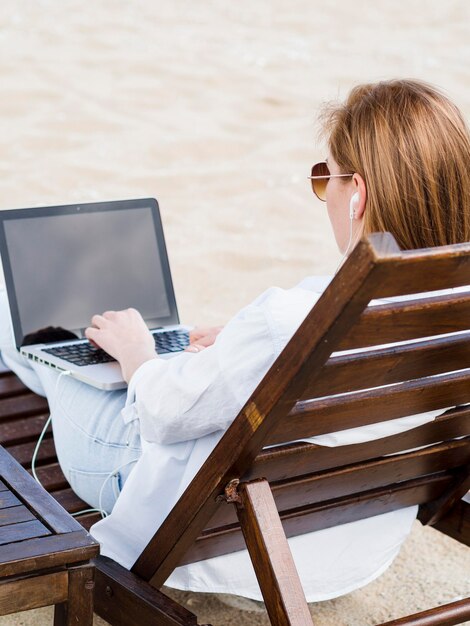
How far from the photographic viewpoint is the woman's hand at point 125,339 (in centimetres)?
235

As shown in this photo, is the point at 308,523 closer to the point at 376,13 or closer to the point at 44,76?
the point at 44,76

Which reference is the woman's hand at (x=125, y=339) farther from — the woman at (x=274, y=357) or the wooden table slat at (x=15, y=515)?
the wooden table slat at (x=15, y=515)

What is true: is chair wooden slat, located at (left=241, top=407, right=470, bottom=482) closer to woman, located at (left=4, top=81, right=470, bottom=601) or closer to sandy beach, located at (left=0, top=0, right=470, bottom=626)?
woman, located at (left=4, top=81, right=470, bottom=601)

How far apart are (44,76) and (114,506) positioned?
7019mm

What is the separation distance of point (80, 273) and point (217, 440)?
3.82ft

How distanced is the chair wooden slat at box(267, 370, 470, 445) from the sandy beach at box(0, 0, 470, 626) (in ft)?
3.04

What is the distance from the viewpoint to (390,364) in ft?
5.85

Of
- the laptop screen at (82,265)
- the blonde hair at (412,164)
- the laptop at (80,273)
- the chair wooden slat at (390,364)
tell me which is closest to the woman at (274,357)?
the blonde hair at (412,164)

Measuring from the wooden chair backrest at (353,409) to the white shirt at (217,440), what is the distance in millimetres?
60

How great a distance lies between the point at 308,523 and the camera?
228 centimetres

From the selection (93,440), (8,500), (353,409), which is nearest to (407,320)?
(353,409)

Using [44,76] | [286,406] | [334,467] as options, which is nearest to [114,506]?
[334,467]

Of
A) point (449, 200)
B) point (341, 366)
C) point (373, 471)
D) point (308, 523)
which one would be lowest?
point (308, 523)

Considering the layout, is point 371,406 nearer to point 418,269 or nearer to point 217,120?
point 418,269
